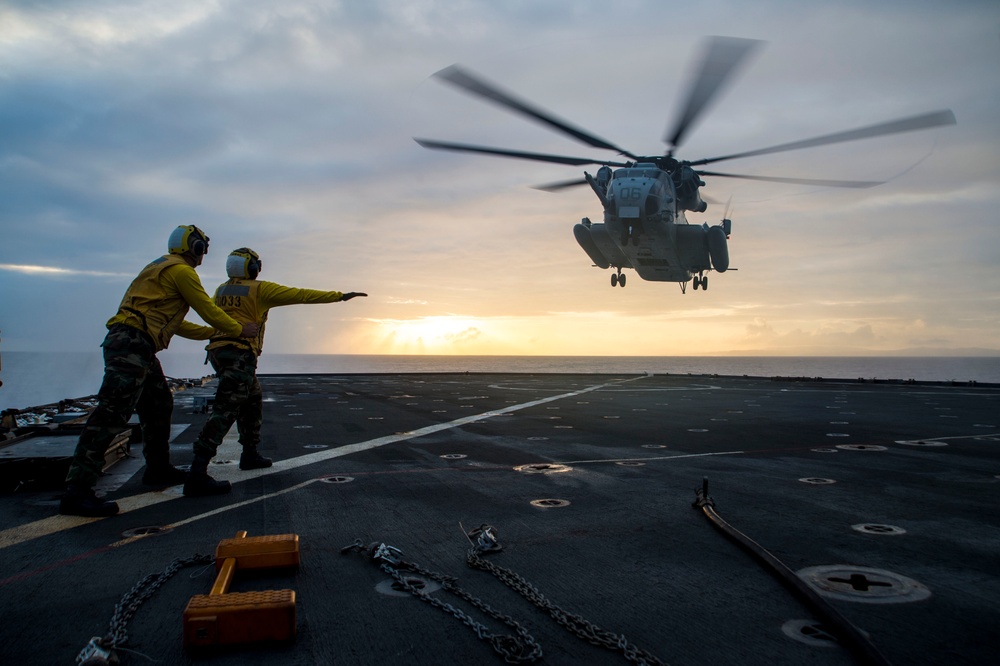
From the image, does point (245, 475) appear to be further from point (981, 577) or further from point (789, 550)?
point (981, 577)

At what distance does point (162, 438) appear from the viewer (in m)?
7.05

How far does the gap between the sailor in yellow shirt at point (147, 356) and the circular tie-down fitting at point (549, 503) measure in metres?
3.63

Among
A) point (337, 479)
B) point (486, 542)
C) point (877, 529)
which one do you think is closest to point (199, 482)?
point (337, 479)

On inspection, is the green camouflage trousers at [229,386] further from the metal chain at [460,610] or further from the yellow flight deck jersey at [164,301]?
the metal chain at [460,610]

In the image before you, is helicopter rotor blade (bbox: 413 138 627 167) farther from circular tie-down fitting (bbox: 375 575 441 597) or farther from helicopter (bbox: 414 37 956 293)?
circular tie-down fitting (bbox: 375 575 441 597)

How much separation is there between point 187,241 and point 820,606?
6437 mm

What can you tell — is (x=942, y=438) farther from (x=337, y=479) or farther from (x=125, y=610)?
(x=125, y=610)

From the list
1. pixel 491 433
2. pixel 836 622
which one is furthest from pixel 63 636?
pixel 491 433

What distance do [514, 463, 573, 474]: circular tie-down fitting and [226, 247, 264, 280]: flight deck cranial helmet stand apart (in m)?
4.17

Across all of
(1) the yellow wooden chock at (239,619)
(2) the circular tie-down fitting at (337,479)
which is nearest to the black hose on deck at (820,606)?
(1) the yellow wooden chock at (239,619)

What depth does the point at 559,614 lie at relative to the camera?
11.0 ft

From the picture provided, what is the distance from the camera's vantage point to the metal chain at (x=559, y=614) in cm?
292

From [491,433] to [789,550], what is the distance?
782cm

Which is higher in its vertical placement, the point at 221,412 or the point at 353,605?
the point at 221,412
